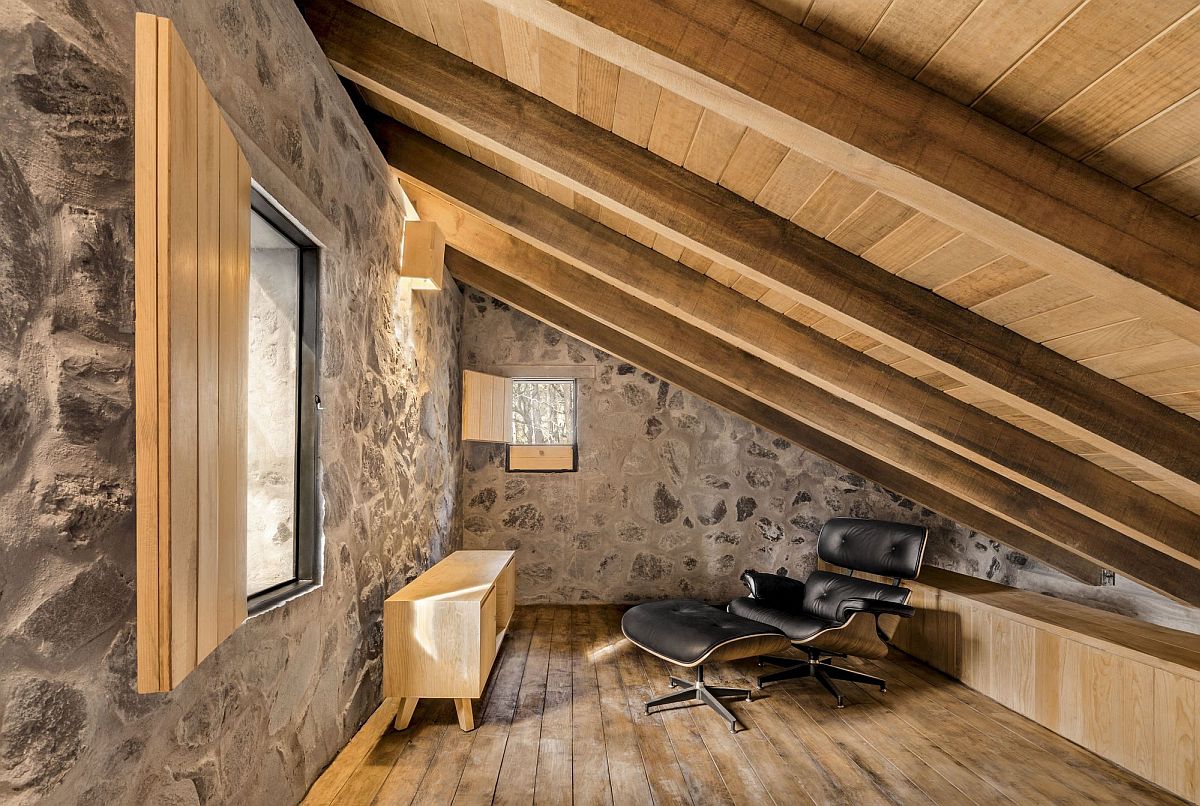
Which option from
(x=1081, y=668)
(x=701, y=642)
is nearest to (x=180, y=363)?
(x=701, y=642)

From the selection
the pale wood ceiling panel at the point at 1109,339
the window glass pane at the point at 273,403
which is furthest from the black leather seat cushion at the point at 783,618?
the window glass pane at the point at 273,403

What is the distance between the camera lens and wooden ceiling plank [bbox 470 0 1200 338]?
1239 millimetres

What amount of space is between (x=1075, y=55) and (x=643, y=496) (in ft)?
15.4

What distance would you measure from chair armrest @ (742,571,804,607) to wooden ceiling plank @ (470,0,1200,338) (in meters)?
3.03

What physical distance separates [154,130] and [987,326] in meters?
2.06

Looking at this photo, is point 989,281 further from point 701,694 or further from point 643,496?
point 643,496

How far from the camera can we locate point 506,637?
14.6ft

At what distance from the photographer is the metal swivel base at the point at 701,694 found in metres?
3.16

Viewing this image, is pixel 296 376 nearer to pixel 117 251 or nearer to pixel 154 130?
pixel 117 251

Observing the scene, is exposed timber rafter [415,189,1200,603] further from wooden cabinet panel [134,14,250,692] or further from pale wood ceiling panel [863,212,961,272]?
wooden cabinet panel [134,14,250,692]

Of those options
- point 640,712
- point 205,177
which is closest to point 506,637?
point 640,712

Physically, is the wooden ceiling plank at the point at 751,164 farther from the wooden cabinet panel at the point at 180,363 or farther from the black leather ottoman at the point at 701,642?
the black leather ottoman at the point at 701,642

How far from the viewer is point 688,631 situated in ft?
10.6

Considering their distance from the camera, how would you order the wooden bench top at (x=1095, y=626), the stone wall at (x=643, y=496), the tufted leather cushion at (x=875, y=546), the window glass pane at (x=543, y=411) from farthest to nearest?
the window glass pane at (x=543, y=411) → the stone wall at (x=643, y=496) → the tufted leather cushion at (x=875, y=546) → the wooden bench top at (x=1095, y=626)
